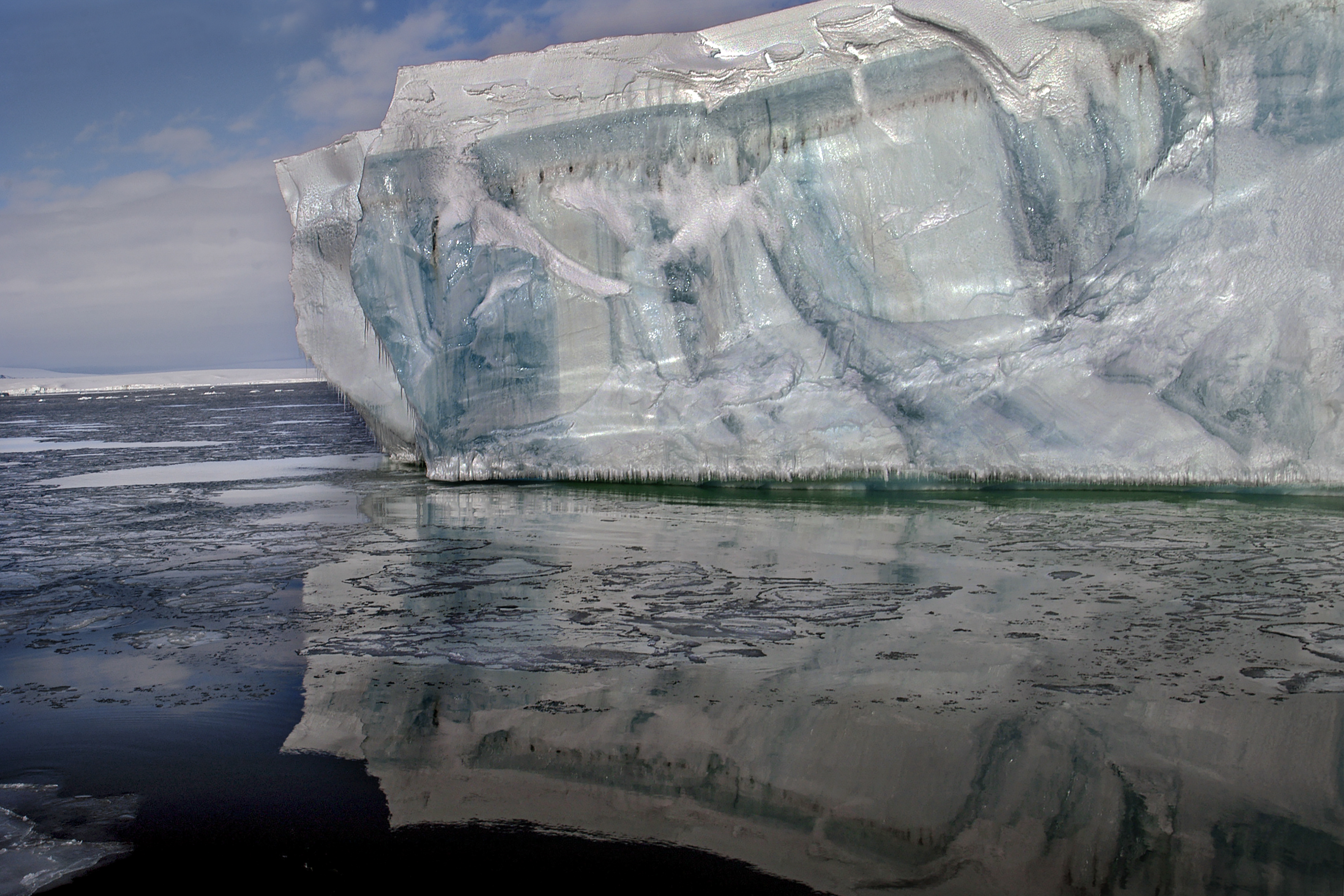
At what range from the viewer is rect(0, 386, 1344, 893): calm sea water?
6.67 feet

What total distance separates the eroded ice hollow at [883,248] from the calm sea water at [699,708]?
0.88 meters

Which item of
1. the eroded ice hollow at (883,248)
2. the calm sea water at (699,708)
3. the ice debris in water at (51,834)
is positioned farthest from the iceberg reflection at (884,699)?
the eroded ice hollow at (883,248)

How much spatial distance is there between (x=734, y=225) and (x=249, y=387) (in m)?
55.5

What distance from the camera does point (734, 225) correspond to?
6625 mm

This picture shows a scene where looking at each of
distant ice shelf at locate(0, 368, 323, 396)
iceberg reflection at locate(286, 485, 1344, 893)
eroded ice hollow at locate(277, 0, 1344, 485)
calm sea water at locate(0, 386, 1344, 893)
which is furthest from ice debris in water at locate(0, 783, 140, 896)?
distant ice shelf at locate(0, 368, 323, 396)

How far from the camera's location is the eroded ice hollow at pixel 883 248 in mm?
5680

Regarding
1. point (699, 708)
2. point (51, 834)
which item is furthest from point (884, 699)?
point (51, 834)

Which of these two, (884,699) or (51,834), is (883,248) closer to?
(884,699)

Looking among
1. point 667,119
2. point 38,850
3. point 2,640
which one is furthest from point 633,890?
point 667,119

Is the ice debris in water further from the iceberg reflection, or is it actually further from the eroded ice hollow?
the eroded ice hollow

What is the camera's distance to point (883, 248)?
638 centimetres

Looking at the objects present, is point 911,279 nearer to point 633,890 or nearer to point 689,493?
point 689,493

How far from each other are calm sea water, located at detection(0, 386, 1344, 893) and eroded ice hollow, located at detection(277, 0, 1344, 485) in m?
0.88

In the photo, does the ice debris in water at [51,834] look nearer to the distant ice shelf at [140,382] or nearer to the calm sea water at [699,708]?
the calm sea water at [699,708]
